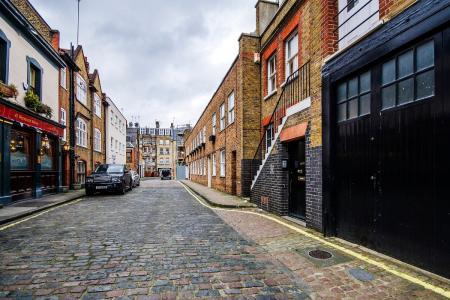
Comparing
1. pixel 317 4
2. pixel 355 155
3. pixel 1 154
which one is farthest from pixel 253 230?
pixel 1 154

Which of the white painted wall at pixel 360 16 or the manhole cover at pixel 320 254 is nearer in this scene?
the manhole cover at pixel 320 254

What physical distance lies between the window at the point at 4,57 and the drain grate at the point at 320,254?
1293 centimetres

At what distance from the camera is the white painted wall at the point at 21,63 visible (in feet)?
40.4

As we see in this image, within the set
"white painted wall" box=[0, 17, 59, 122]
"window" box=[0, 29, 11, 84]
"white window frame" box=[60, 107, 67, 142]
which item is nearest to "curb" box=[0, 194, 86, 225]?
"white painted wall" box=[0, 17, 59, 122]

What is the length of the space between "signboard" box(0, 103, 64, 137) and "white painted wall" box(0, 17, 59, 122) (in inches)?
27.0

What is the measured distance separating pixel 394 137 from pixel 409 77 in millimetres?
951

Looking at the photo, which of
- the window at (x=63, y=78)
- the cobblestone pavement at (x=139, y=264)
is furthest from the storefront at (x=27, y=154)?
the cobblestone pavement at (x=139, y=264)

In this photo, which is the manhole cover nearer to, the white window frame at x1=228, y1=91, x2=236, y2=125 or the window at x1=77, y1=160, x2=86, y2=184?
the white window frame at x1=228, y1=91, x2=236, y2=125

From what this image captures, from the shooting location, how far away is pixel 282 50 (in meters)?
11.1

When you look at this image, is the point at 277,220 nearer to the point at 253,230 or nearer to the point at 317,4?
the point at 253,230

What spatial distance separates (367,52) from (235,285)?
15.2 ft

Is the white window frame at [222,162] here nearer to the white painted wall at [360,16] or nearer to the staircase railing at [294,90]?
the staircase railing at [294,90]

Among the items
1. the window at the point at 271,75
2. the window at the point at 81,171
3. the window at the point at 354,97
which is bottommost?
the window at the point at 81,171

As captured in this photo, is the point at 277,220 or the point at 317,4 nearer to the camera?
the point at 317,4
